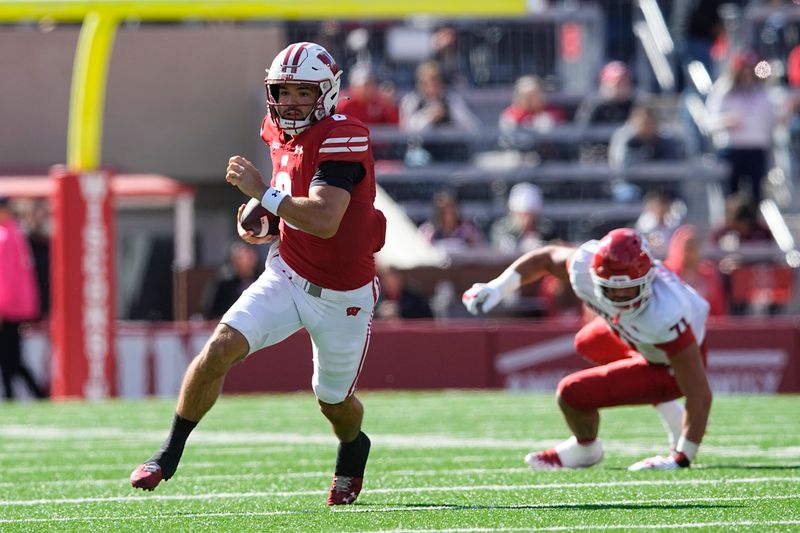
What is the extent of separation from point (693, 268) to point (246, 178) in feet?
25.7

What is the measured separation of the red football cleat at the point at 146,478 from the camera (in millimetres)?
5910

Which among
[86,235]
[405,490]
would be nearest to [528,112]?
[86,235]

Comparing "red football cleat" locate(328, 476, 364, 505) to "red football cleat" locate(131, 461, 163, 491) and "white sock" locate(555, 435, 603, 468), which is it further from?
"white sock" locate(555, 435, 603, 468)

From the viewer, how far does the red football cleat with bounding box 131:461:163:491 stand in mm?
5910

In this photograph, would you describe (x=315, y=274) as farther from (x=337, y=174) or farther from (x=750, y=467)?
(x=750, y=467)

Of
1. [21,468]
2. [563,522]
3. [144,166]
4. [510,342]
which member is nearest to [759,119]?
[510,342]

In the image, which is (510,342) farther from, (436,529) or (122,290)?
(436,529)

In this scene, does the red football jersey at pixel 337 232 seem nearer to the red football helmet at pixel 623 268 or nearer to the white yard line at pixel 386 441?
the red football helmet at pixel 623 268

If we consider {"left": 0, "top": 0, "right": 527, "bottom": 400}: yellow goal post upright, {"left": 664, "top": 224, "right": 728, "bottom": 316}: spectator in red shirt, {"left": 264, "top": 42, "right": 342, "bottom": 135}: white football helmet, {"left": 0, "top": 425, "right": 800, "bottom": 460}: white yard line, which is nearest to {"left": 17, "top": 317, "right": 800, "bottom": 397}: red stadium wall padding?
{"left": 664, "top": 224, "right": 728, "bottom": 316}: spectator in red shirt

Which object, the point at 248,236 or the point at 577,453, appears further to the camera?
the point at 577,453

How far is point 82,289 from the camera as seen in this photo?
14039 millimetres

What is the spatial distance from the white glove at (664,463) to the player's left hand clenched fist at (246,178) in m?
2.52

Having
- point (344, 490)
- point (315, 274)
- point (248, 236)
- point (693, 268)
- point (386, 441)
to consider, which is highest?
point (248, 236)

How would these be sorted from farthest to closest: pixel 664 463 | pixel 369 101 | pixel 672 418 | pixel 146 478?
1. pixel 369 101
2. pixel 672 418
3. pixel 664 463
4. pixel 146 478
